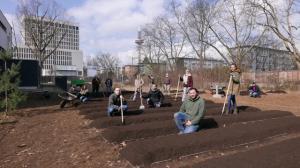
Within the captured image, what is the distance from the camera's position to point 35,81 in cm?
3525

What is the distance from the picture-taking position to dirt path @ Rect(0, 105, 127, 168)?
26.2 feet

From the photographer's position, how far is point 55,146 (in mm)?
9477

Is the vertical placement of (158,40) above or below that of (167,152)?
above

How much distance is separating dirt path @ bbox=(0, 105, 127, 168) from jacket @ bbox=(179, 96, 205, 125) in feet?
7.28

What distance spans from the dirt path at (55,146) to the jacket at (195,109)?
7.28ft

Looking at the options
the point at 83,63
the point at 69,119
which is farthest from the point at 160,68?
the point at 83,63

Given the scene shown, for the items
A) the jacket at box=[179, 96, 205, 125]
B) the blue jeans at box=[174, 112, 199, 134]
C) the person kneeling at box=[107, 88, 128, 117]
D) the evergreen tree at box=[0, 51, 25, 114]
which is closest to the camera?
the jacket at box=[179, 96, 205, 125]

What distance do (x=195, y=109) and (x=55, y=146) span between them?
138 inches

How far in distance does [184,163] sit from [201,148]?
0.86 meters

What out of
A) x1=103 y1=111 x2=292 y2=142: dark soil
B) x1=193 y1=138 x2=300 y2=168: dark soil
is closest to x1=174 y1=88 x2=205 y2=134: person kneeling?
x1=103 y1=111 x2=292 y2=142: dark soil

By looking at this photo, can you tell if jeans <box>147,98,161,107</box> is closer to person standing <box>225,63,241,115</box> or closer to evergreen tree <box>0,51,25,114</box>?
person standing <box>225,63,241,115</box>

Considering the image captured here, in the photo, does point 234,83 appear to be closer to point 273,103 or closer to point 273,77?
point 273,103

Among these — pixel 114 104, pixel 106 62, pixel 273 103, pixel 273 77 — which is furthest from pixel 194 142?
pixel 106 62

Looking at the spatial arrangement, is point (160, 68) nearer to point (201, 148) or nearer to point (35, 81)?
point (35, 81)
